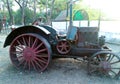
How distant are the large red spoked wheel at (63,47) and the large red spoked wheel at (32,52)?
32 centimetres

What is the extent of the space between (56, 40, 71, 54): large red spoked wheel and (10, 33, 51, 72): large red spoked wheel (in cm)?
32

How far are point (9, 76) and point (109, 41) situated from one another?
775 cm

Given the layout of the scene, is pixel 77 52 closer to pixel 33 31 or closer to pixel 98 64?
pixel 98 64

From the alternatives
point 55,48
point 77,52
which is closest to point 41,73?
point 55,48

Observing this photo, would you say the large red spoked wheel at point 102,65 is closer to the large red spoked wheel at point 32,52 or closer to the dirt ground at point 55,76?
the dirt ground at point 55,76

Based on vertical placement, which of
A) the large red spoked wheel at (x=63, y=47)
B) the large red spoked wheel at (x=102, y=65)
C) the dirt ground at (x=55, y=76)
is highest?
the large red spoked wheel at (x=63, y=47)

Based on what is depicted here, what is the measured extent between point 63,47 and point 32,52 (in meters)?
0.83

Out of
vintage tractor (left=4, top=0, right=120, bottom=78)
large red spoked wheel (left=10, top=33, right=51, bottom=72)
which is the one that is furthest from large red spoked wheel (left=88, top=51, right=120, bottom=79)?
large red spoked wheel (left=10, top=33, right=51, bottom=72)

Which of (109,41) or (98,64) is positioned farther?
(109,41)

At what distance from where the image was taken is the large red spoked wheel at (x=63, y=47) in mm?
5043

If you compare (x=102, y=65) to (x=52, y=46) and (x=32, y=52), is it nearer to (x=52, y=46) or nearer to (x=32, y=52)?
(x=52, y=46)

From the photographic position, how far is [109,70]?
4.66 metres

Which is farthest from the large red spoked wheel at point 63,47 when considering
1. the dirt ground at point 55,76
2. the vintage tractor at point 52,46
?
the dirt ground at point 55,76

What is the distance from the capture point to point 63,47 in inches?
199
